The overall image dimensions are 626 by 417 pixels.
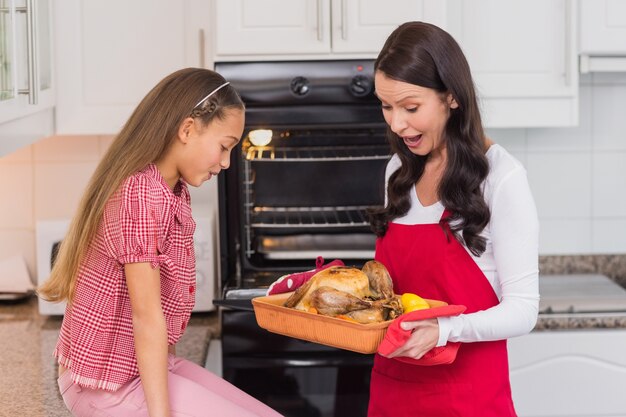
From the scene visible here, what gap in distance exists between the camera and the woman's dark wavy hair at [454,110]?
1627 mm

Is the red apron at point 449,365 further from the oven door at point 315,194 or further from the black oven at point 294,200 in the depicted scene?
the oven door at point 315,194

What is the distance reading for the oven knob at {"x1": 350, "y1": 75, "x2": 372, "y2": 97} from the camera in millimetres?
2350

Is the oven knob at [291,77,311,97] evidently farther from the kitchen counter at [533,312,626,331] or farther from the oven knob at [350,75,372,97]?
the kitchen counter at [533,312,626,331]

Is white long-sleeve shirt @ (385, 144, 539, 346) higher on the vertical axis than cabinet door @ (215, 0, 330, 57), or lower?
lower

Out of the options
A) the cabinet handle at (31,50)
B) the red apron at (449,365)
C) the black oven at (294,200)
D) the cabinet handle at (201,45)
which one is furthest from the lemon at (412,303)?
the cabinet handle at (201,45)

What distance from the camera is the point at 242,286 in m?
2.31

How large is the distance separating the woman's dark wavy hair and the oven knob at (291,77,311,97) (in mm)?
680

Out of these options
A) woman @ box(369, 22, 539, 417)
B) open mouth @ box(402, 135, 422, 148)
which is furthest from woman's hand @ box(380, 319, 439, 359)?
open mouth @ box(402, 135, 422, 148)

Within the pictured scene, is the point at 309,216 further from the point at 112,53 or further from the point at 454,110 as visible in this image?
the point at 454,110

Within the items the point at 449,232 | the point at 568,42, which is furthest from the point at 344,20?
the point at 449,232

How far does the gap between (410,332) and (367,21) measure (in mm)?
1101

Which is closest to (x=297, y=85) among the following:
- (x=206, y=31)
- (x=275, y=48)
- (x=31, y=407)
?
(x=275, y=48)

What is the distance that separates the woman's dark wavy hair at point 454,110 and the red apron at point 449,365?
5 cm

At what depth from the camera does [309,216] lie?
8.28 feet
